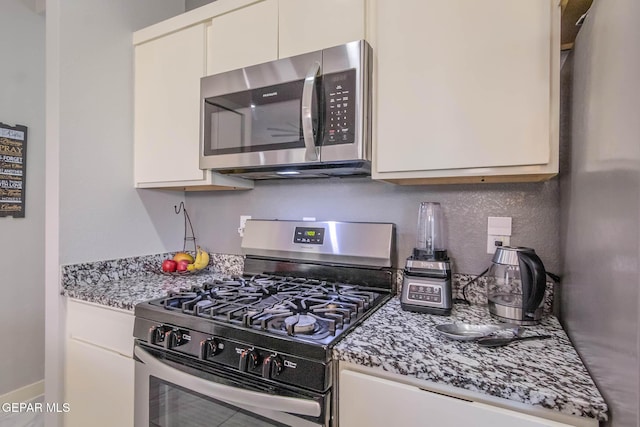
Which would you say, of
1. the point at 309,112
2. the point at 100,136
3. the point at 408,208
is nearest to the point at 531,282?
the point at 408,208

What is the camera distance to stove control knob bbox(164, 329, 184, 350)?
3.72 ft

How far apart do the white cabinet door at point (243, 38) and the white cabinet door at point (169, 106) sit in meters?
0.08

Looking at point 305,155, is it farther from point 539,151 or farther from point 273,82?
point 539,151

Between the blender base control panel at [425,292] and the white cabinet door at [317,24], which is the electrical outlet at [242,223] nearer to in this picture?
the white cabinet door at [317,24]

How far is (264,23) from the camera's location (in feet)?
4.71

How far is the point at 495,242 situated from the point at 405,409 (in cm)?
78

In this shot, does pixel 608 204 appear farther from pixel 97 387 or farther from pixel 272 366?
pixel 97 387

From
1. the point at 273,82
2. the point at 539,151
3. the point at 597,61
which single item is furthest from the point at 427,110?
the point at 273,82

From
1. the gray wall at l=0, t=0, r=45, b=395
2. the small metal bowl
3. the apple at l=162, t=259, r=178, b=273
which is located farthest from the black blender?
the gray wall at l=0, t=0, r=45, b=395

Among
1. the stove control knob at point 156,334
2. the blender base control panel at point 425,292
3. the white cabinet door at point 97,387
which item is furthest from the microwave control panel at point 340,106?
the white cabinet door at point 97,387

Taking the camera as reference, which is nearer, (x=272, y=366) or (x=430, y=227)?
(x=272, y=366)

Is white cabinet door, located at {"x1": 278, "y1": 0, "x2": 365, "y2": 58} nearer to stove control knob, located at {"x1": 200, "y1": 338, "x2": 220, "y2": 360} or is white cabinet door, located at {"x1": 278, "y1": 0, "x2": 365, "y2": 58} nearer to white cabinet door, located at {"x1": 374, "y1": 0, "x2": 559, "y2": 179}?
white cabinet door, located at {"x1": 374, "y1": 0, "x2": 559, "y2": 179}

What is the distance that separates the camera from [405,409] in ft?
2.67

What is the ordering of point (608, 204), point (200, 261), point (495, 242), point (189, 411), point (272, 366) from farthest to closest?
point (200, 261) → point (495, 242) → point (189, 411) → point (272, 366) → point (608, 204)
